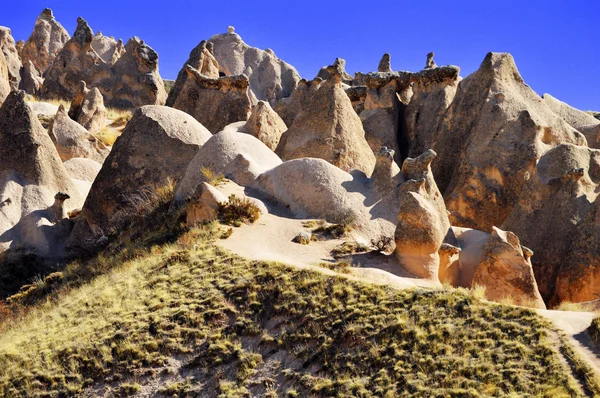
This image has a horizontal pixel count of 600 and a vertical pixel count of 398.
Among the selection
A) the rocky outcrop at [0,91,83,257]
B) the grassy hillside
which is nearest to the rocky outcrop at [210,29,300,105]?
the rocky outcrop at [0,91,83,257]

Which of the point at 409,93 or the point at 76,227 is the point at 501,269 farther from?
the point at 409,93

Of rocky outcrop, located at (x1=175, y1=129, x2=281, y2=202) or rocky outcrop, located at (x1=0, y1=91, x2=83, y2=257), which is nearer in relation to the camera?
rocky outcrop, located at (x1=175, y1=129, x2=281, y2=202)

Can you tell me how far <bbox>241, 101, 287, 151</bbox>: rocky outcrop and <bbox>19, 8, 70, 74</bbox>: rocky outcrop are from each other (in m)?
33.2

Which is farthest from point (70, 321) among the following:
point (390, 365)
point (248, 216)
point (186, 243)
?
point (390, 365)

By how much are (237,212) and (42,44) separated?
42.6 meters

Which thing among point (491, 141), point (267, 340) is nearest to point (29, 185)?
point (267, 340)

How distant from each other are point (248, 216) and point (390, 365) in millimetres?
6613

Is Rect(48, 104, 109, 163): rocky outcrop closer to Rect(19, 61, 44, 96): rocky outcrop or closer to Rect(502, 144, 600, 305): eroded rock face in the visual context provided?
Rect(19, 61, 44, 96): rocky outcrop

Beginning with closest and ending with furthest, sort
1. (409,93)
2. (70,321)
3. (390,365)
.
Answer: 1. (390,365)
2. (70,321)
3. (409,93)

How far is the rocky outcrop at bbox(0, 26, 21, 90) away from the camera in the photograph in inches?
1648

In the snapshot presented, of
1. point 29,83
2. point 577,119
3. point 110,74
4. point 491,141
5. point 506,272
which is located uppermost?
point 110,74

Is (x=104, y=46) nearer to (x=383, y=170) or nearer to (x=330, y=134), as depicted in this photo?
(x=330, y=134)

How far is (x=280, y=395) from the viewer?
11570mm

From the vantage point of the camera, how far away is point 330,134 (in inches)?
871
